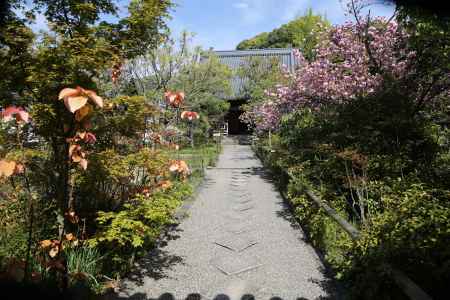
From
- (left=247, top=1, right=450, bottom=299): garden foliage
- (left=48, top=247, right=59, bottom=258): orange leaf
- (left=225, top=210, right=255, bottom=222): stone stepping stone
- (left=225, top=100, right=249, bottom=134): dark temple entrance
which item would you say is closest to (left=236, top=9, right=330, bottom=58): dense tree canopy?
(left=225, top=100, right=249, bottom=134): dark temple entrance

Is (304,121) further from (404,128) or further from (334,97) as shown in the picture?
(404,128)

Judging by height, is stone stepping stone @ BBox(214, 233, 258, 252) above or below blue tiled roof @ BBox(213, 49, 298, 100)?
below

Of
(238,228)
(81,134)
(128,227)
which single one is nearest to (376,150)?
(238,228)

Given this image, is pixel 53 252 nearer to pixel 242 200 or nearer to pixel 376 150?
pixel 376 150

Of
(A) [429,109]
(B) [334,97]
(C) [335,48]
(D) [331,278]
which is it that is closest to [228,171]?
(B) [334,97]

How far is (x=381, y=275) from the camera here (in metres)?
2.90

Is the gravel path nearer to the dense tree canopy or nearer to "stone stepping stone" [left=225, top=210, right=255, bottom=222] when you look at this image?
"stone stepping stone" [left=225, top=210, right=255, bottom=222]

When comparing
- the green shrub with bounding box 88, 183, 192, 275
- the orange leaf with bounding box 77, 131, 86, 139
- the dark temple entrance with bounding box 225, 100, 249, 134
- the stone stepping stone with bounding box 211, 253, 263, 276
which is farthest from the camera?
the dark temple entrance with bounding box 225, 100, 249, 134

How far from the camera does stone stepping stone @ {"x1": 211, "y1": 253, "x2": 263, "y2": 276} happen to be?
4238 mm

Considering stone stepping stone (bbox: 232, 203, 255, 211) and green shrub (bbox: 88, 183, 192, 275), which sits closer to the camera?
green shrub (bbox: 88, 183, 192, 275)

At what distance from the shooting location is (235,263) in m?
4.46

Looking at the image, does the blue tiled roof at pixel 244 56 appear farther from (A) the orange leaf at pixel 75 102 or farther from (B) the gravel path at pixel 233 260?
(A) the orange leaf at pixel 75 102

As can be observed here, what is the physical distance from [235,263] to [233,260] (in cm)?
10

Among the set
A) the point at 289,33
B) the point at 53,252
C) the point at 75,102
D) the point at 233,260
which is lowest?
the point at 233,260
